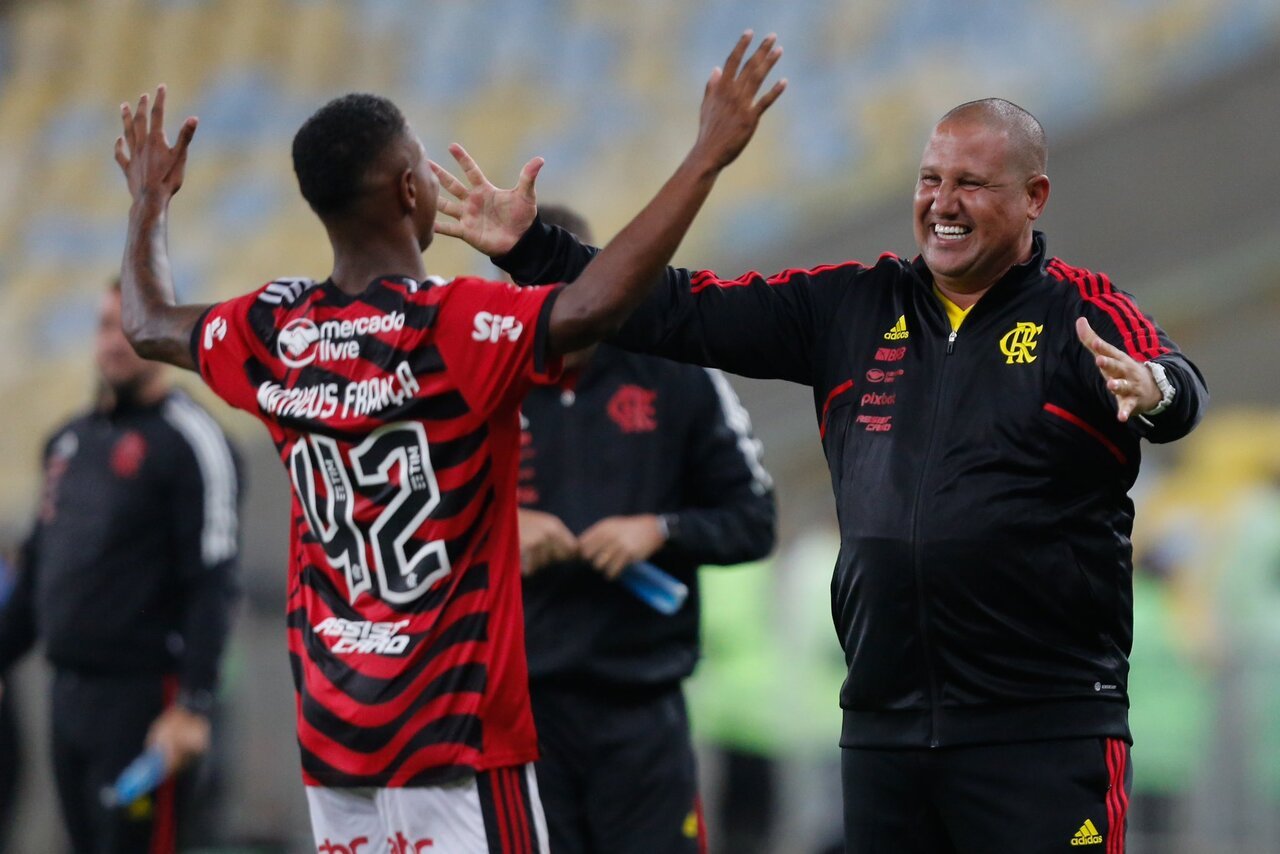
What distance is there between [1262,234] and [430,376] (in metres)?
8.98

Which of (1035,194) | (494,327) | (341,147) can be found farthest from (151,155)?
(1035,194)

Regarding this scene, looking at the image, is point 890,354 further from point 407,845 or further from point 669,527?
point 407,845

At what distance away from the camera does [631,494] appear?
195 inches

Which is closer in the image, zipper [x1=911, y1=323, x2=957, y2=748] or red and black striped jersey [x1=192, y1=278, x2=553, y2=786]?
red and black striped jersey [x1=192, y1=278, x2=553, y2=786]

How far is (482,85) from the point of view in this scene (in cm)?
1570

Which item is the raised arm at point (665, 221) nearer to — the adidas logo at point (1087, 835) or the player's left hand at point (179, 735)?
the adidas logo at point (1087, 835)

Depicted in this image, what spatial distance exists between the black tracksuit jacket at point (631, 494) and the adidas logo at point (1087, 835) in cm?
146

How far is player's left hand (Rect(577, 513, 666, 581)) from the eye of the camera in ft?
15.3

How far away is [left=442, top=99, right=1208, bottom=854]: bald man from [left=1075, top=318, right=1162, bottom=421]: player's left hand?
9cm

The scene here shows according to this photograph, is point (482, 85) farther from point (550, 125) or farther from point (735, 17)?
point (735, 17)

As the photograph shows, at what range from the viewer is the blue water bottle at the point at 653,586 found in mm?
4770

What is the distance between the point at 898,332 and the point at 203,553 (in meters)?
2.83

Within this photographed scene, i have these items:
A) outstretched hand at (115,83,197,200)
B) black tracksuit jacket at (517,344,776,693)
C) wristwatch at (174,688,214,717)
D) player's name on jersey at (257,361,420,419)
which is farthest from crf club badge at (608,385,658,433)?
wristwatch at (174,688,214,717)

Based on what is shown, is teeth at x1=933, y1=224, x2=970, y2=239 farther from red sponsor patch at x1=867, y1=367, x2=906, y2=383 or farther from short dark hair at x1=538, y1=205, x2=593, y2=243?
short dark hair at x1=538, y1=205, x2=593, y2=243
